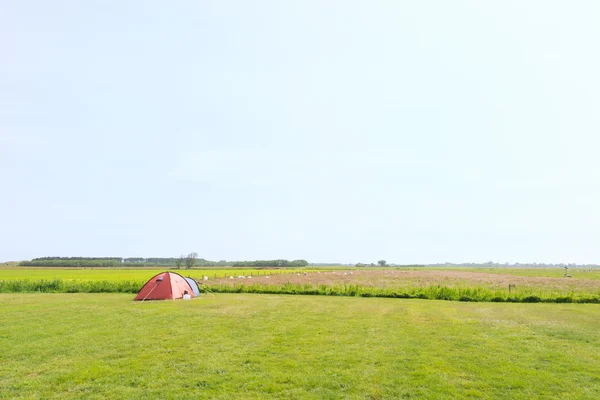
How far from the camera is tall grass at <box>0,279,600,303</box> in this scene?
26891 millimetres

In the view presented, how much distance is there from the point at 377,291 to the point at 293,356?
21306 mm

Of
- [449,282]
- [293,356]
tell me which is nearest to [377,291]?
[293,356]

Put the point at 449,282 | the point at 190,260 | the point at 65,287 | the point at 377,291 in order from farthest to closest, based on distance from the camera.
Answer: the point at 190,260, the point at 449,282, the point at 65,287, the point at 377,291

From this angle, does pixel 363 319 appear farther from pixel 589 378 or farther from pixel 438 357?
pixel 589 378

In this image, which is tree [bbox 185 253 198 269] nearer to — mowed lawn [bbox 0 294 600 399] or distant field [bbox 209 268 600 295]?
distant field [bbox 209 268 600 295]

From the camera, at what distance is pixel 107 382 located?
8070 millimetres

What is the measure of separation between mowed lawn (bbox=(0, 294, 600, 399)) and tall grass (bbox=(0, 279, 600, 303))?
10.3 m

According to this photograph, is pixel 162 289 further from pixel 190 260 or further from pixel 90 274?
pixel 190 260

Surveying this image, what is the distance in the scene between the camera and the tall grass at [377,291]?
88.2 feet

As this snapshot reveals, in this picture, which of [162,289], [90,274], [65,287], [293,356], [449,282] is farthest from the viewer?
[90,274]

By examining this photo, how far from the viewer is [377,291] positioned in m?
30.1

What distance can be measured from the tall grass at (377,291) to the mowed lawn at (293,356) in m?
10.3

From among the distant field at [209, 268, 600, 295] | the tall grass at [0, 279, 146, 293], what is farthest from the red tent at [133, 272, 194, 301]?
the distant field at [209, 268, 600, 295]

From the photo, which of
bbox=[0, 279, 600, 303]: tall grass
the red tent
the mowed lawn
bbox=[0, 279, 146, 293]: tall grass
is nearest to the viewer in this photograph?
the mowed lawn
